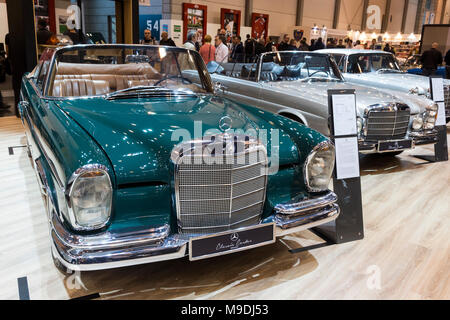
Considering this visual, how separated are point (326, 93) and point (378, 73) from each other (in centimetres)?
262

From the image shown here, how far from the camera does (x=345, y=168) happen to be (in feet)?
9.48

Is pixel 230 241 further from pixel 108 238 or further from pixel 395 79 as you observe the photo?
pixel 395 79

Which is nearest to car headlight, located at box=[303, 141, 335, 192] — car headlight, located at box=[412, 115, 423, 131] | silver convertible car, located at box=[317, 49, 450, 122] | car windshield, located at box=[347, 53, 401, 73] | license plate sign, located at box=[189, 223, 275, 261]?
license plate sign, located at box=[189, 223, 275, 261]

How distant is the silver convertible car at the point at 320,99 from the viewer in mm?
4438

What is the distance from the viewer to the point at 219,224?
2.19 meters

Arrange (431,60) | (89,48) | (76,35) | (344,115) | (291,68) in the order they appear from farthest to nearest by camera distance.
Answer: (76,35) < (431,60) < (291,68) < (89,48) < (344,115)

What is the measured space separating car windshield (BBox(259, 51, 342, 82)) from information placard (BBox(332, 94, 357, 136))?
8.06 feet

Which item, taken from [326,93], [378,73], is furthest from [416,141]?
[378,73]

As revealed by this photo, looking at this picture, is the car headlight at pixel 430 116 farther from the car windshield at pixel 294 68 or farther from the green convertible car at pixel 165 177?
the green convertible car at pixel 165 177

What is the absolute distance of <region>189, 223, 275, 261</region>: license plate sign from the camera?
2.03 m

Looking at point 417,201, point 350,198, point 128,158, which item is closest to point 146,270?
point 128,158

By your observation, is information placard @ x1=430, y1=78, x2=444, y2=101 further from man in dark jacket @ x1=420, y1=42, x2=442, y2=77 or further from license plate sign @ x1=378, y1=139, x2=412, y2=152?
man in dark jacket @ x1=420, y1=42, x2=442, y2=77

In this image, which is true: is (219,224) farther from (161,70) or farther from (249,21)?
(249,21)

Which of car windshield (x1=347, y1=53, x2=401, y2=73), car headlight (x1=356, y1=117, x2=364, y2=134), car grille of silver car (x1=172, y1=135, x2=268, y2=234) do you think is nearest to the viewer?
car grille of silver car (x1=172, y1=135, x2=268, y2=234)
